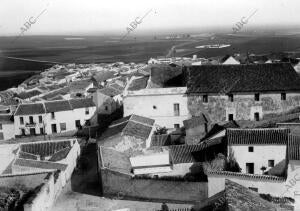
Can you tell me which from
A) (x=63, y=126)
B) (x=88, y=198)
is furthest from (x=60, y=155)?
(x=63, y=126)

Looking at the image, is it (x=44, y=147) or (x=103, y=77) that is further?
(x=103, y=77)

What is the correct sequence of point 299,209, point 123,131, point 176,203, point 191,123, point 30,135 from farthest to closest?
point 30,135 < point 191,123 < point 123,131 < point 176,203 < point 299,209

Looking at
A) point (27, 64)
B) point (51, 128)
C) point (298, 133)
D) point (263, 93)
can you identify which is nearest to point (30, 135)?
Answer: point (51, 128)

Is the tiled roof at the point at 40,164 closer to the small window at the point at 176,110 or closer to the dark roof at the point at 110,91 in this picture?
the small window at the point at 176,110

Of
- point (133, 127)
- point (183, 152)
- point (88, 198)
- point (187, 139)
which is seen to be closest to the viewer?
point (88, 198)

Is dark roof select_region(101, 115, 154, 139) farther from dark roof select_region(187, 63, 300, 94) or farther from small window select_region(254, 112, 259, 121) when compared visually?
small window select_region(254, 112, 259, 121)

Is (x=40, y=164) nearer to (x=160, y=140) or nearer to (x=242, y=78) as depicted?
(x=160, y=140)

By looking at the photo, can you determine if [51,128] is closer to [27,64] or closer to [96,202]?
[96,202]
